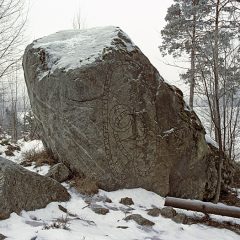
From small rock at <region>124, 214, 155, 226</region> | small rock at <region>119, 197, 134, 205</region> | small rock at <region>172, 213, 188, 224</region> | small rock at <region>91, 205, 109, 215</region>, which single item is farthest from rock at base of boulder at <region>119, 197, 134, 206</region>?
small rock at <region>172, 213, 188, 224</region>

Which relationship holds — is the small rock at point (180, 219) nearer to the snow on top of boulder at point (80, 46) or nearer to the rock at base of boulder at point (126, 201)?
the rock at base of boulder at point (126, 201)

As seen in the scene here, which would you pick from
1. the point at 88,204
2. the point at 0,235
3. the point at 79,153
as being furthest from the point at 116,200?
the point at 0,235

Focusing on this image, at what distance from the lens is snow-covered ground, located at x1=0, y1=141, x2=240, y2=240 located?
477 cm

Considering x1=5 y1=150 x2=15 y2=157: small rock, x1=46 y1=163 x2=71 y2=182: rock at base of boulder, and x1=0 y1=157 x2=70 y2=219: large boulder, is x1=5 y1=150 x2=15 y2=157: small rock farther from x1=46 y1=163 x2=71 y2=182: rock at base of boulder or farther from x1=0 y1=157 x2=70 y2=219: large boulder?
x1=0 y1=157 x2=70 y2=219: large boulder

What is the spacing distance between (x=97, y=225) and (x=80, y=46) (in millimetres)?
4547

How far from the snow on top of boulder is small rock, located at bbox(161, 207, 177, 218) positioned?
363 centimetres

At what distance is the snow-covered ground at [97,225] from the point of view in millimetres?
4770

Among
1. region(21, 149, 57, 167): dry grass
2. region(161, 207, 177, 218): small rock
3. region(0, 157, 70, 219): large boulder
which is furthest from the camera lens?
region(21, 149, 57, 167): dry grass

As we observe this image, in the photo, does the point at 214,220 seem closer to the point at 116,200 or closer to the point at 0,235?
the point at 116,200

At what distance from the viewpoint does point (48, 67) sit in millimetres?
7871

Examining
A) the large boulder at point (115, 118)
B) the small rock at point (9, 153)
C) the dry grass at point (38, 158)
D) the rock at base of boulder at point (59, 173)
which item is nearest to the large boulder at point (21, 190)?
the rock at base of boulder at point (59, 173)

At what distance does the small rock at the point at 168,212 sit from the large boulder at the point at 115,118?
113 centimetres

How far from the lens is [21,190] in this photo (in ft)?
18.6

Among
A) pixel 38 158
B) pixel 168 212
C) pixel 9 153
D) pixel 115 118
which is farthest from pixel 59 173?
pixel 9 153
